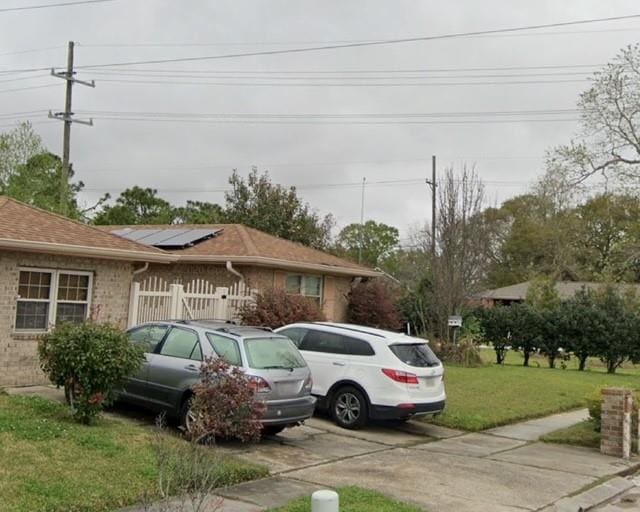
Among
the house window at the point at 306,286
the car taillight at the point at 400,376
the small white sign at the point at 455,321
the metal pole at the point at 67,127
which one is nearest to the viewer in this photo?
the car taillight at the point at 400,376

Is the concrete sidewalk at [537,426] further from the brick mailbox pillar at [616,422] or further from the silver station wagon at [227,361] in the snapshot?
the silver station wagon at [227,361]

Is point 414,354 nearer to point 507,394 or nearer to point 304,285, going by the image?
point 507,394

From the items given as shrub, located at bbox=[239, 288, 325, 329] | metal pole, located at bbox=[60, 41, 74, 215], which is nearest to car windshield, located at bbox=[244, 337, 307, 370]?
shrub, located at bbox=[239, 288, 325, 329]

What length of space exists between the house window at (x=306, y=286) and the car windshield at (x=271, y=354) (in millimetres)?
9833

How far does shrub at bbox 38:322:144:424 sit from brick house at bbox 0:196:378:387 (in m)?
1.07

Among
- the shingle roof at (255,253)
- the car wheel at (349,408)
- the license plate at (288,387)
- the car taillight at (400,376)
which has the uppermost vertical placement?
the shingle roof at (255,253)

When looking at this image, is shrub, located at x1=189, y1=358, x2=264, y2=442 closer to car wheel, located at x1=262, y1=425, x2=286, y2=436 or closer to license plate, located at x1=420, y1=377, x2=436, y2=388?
car wheel, located at x1=262, y1=425, x2=286, y2=436

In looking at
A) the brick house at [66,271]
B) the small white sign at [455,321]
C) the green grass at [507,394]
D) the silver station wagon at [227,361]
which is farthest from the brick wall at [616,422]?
the small white sign at [455,321]

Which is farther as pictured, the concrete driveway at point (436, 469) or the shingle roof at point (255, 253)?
the shingle roof at point (255, 253)

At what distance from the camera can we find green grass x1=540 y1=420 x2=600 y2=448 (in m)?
12.5

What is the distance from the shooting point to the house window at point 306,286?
21062mm

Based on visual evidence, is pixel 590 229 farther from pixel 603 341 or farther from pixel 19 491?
pixel 19 491

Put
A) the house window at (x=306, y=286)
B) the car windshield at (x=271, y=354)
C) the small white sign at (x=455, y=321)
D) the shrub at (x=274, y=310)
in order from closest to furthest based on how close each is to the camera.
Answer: the car windshield at (x=271, y=354), the shrub at (x=274, y=310), the house window at (x=306, y=286), the small white sign at (x=455, y=321)

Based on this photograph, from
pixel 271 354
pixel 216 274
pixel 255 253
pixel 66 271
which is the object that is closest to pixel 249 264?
pixel 255 253
